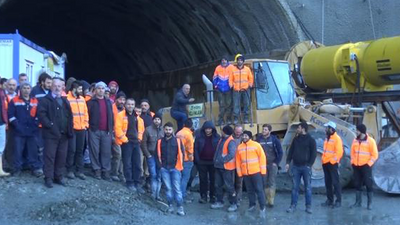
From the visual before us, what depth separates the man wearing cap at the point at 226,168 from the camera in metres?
12.7

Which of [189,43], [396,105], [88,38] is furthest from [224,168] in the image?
[88,38]

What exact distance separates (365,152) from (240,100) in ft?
9.70

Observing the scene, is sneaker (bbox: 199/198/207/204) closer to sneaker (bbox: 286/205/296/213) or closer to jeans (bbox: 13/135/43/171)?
sneaker (bbox: 286/205/296/213)

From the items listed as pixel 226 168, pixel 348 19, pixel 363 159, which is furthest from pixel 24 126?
pixel 348 19

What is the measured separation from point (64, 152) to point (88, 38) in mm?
21444

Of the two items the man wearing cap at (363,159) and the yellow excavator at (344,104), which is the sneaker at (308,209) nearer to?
the man wearing cap at (363,159)

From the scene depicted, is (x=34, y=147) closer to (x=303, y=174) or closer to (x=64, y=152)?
(x=64, y=152)

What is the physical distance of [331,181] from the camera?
13383 millimetres

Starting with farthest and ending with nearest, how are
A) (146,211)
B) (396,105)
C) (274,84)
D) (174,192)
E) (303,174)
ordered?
(396,105), (274,84), (303,174), (174,192), (146,211)

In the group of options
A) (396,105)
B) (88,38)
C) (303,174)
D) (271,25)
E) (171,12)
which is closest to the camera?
(303,174)

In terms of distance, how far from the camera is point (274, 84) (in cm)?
1534

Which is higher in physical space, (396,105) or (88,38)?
(88,38)

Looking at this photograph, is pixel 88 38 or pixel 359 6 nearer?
pixel 359 6

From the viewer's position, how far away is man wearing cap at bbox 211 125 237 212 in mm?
12711
